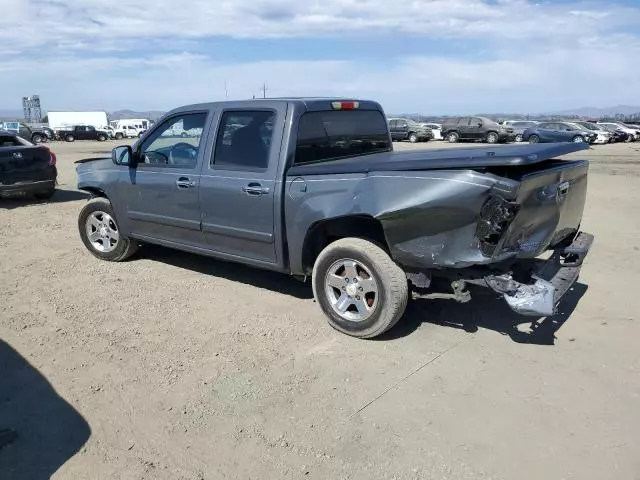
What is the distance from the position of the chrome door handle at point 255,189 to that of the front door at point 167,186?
0.66 meters

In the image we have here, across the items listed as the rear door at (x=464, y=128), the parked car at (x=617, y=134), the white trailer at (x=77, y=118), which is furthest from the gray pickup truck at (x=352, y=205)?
the white trailer at (x=77, y=118)

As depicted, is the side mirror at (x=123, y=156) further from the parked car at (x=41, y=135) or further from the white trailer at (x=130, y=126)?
the white trailer at (x=130, y=126)

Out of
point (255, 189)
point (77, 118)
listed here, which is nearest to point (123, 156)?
point (255, 189)

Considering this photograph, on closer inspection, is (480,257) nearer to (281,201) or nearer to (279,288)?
(281,201)

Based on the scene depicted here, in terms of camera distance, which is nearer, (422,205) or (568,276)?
(422,205)

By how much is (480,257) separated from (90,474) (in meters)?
2.67

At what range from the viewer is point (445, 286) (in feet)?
16.6

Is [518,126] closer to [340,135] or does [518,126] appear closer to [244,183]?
[340,135]

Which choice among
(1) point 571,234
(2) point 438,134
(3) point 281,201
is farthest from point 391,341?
(2) point 438,134

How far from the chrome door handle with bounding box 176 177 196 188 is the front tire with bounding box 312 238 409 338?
5.14 ft

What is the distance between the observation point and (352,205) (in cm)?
416

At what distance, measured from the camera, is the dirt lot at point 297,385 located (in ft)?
9.70

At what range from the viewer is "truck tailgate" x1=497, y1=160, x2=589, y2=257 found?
3.73 metres

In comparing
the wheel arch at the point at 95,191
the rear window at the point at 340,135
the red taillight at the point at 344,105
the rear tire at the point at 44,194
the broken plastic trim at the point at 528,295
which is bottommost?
the rear tire at the point at 44,194
